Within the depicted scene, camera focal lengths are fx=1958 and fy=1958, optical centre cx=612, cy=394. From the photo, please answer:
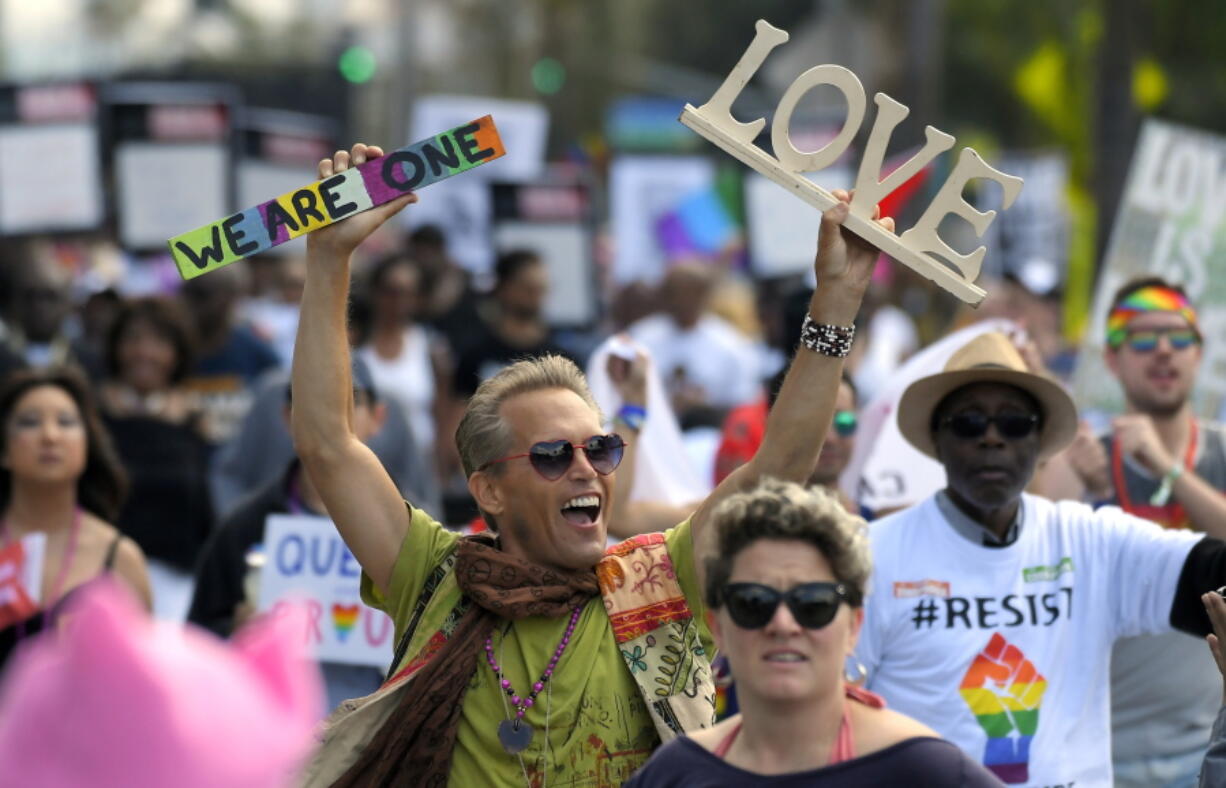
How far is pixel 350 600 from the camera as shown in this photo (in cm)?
616

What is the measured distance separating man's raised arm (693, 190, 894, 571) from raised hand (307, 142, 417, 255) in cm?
86

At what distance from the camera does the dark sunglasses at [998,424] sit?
16.2 ft

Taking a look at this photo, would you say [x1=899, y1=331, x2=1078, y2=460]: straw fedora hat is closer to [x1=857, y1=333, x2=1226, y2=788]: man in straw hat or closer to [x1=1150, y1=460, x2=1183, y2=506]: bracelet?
[x1=857, y1=333, x2=1226, y2=788]: man in straw hat

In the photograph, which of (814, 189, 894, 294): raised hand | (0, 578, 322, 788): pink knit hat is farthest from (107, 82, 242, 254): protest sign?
(0, 578, 322, 788): pink knit hat

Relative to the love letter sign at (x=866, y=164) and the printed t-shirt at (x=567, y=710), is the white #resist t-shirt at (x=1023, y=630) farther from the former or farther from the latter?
the love letter sign at (x=866, y=164)

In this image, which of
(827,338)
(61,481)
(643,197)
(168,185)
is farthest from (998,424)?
(643,197)

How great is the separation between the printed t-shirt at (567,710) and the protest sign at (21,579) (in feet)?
9.03

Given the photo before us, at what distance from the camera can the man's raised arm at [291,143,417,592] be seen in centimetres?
398

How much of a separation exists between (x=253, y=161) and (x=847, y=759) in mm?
10648

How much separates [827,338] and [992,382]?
54.1 inches

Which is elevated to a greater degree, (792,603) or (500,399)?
(500,399)

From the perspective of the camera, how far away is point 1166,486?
5707mm

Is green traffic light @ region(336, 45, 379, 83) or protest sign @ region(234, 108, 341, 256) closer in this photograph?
protest sign @ region(234, 108, 341, 256)

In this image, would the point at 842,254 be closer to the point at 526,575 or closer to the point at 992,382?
the point at 526,575
